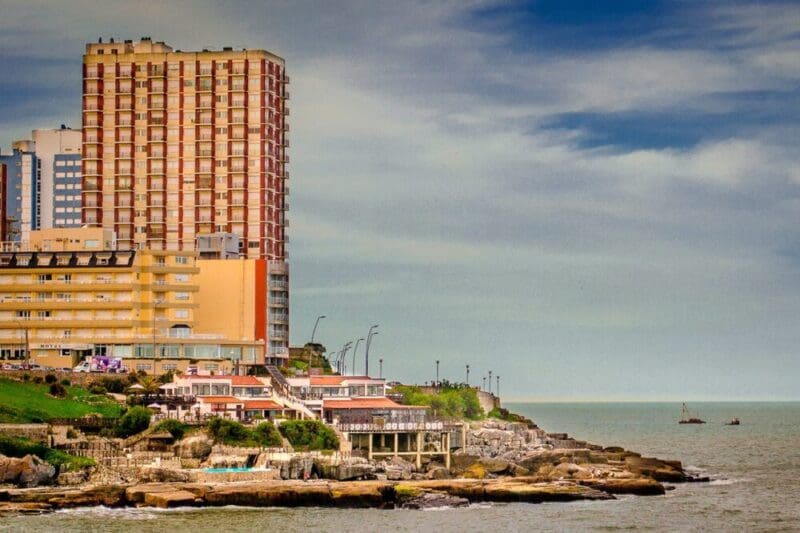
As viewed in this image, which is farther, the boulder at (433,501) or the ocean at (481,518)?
the boulder at (433,501)

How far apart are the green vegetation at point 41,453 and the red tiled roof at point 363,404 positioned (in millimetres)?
29039

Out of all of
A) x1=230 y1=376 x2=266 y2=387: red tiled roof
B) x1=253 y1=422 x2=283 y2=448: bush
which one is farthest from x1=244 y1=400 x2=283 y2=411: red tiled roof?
x1=253 y1=422 x2=283 y2=448: bush

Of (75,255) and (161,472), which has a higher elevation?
(75,255)

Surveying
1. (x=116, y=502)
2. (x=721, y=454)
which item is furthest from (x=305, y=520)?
(x=721, y=454)

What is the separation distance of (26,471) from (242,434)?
21.1m

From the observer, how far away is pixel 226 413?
5709 inches

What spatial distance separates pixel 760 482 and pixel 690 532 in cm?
4388

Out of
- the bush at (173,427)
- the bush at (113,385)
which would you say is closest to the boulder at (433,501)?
the bush at (173,427)

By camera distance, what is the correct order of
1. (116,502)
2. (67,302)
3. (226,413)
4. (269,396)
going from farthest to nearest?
(67,302) → (269,396) → (226,413) → (116,502)

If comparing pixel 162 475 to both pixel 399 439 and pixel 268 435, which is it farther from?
pixel 399 439

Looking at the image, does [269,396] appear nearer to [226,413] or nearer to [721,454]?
[226,413]

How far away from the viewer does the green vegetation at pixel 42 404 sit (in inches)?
5423

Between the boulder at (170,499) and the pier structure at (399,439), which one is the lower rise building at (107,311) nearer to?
the pier structure at (399,439)

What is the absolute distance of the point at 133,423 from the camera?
137750 mm
